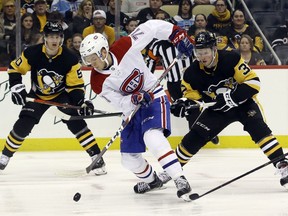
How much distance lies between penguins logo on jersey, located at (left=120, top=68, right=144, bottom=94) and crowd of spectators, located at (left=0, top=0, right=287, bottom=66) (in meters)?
2.61

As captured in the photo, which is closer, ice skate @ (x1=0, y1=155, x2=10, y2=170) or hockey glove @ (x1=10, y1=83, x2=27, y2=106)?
hockey glove @ (x1=10, y1=83, x2=27, y2=106)

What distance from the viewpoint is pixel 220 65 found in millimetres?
5332

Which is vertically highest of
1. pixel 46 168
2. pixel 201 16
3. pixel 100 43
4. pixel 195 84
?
pixel 100 43

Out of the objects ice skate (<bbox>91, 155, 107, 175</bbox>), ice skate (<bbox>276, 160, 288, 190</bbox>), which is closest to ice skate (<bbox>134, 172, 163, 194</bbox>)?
ice skate (<bbox>276, 160, 288, 190</bbox>)

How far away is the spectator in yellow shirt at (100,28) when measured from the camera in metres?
7.66

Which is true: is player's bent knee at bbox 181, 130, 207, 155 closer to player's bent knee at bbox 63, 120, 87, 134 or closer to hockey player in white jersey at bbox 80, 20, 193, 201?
hockey player in white jersey at bbox 80, 20, 193, 201

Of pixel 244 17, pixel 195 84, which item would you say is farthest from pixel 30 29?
pixel 195 84

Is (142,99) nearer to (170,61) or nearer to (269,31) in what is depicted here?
(170,61)

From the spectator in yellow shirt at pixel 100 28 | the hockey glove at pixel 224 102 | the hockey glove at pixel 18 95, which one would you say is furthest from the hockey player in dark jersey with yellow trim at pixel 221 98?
the spectator in yellow shirt at pixel 100 28

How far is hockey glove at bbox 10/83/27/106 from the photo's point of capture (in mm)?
6121

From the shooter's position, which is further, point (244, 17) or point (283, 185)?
point (244, 17)

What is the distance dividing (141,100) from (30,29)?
293 cm

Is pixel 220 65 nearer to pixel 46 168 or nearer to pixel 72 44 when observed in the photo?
pixel 46 168

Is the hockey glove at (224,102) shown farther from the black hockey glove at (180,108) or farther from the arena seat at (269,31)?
the arena seat at (269,31)
